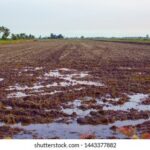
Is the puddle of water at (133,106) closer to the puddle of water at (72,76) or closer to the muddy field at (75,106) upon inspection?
Answer: the muddy field at (75,106)

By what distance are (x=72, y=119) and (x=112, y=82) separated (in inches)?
282

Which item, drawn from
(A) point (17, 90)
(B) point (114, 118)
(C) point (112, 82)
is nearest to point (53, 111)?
(B) point (114, 118)

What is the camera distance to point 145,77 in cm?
1927

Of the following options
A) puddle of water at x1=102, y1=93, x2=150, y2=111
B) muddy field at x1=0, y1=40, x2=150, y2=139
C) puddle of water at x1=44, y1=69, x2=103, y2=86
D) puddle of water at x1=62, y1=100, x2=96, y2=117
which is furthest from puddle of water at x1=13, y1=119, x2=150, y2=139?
puddle of water at x1=44, y1=69, x2=103, y2=86

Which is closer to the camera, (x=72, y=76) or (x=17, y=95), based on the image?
(x=17, y=95)

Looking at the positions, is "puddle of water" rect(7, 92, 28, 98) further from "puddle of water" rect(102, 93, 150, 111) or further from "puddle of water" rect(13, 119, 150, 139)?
"puddle of water" rect(13, 119, 150, 139)

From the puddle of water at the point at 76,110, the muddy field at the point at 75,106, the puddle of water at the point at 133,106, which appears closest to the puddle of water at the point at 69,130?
the muddy field at the point at 75,106

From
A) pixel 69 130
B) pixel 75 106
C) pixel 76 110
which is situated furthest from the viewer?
pixel 75 106

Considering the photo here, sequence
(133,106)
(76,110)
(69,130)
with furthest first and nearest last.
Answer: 1. (133,106)
2. (76,110)
3. (69,130)

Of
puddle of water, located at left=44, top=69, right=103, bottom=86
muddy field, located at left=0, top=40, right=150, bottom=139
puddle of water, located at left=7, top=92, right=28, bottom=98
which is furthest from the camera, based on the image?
puddle of water, located at left=44, top=69, right=103, bottom=86

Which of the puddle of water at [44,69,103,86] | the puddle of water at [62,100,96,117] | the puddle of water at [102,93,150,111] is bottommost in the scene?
the puddle of water at [44,69,103,86]

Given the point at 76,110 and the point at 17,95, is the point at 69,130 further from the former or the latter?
the point at 17,95

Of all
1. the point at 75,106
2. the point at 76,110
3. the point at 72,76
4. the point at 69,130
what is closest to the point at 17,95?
the point at 75,106

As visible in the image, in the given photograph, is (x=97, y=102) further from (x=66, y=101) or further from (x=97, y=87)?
(x=97, y=87)
